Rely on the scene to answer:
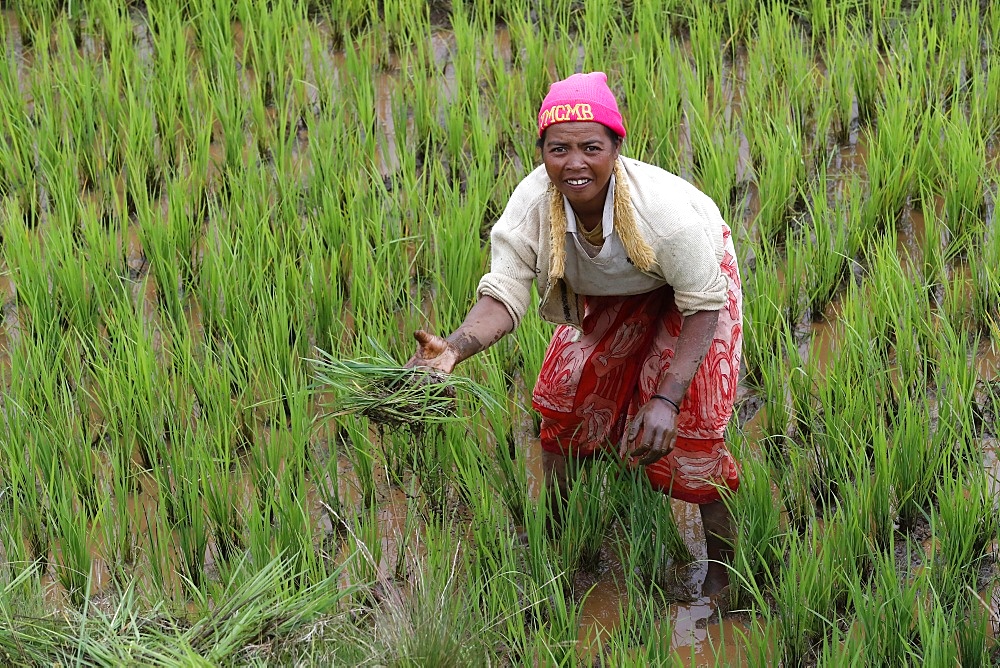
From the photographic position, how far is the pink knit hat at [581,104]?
2297 millimetres

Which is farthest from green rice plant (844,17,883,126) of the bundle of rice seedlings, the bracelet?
the bundle of rice seedlings

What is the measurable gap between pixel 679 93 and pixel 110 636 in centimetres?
269

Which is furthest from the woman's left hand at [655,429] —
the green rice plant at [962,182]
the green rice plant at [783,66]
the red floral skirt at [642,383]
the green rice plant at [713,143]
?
the green rice plant at [783,66]

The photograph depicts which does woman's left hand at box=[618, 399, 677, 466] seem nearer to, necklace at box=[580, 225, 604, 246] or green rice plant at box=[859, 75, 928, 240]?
necklace at box=[580, 225, 604, 246]

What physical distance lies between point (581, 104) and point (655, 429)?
620 mm

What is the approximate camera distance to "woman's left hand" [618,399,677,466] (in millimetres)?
2424

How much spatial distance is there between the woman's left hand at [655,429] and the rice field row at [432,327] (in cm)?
29

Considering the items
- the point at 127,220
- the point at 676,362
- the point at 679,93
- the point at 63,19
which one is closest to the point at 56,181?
the point at 127,220

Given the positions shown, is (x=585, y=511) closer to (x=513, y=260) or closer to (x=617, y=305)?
(x=617, y=305)

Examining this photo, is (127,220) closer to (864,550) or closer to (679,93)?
(679,93)

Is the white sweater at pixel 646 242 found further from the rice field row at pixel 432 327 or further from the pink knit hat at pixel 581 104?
the rice field row at pixel 432 327

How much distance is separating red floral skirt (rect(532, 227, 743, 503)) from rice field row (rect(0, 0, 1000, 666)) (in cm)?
9

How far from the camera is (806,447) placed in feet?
9.86

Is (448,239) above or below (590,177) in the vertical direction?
below
